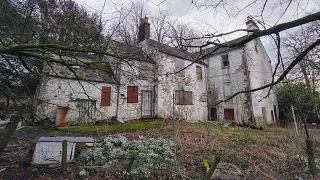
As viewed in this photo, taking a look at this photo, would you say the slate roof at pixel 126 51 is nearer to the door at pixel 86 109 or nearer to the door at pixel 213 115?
the door at pixel 86 109

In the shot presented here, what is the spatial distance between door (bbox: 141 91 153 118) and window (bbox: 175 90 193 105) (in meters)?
2.27

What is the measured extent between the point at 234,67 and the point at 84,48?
590 inches

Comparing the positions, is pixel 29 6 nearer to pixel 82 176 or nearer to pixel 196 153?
pixel 82 176

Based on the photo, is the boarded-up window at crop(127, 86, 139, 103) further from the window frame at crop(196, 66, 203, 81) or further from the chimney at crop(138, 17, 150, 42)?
the window frame at crop(196, 66, 203, 81)

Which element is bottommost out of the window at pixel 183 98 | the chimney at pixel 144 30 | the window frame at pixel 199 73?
the window at pixel 183 98

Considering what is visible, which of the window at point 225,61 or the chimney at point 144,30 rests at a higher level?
the chimney at point 144,30

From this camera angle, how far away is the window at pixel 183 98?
49.4 feet

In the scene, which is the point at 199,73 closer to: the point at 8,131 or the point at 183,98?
the point at 183,98

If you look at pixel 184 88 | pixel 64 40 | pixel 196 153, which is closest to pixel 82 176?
pixel 64 40

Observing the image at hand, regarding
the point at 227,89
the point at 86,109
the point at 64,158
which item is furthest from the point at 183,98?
the point at 64,158

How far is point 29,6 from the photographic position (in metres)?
3.57

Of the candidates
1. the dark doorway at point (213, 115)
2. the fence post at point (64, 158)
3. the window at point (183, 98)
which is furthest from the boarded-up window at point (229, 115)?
the fence post at point (64, 158)

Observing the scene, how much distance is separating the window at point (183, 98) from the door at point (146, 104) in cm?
227

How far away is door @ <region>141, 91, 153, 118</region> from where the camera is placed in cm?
1388
